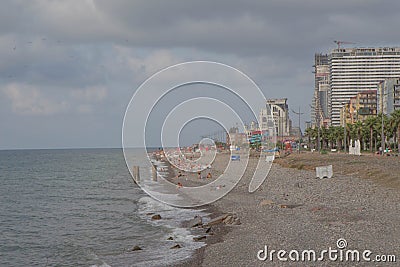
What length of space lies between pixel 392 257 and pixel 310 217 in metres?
9.21

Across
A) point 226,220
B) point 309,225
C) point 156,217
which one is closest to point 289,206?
point 226,220

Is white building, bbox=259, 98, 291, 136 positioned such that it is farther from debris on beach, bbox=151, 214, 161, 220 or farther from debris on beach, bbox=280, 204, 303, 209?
debris on beach, bbox=151, 214, 161, 220

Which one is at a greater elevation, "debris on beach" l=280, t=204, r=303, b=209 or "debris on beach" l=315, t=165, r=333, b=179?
"debris on beach" l=315, t=165, r=333, b=179

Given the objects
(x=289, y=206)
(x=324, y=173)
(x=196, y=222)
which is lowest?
(x=196, y=222)

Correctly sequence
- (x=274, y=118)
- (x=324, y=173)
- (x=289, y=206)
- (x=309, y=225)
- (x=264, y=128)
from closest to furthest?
(x=309, y=225)
(x=289, y=206)
(x=324, y=173)
(x=264, y=128)
(x=274, y=118)

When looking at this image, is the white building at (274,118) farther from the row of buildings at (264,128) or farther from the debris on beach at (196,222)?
the debris on beach at (196,222)

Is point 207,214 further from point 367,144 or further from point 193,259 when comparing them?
point 367,144

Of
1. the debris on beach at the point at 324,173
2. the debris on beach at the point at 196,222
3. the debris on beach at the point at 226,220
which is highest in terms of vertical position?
the debris on beach at the point at 324,173

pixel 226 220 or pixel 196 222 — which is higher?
pixel 226 220

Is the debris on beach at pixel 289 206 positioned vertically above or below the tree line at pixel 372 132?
below

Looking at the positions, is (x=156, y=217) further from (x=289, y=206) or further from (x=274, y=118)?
(x=274, y=118)

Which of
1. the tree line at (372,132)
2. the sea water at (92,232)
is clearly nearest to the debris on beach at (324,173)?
the sea water at (92,232)

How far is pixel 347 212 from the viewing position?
22156 millimetres

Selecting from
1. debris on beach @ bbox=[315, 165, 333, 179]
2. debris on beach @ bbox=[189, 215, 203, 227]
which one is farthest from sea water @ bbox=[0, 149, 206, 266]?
debris on beach @ bbox=[315, 165, 333, 179]
